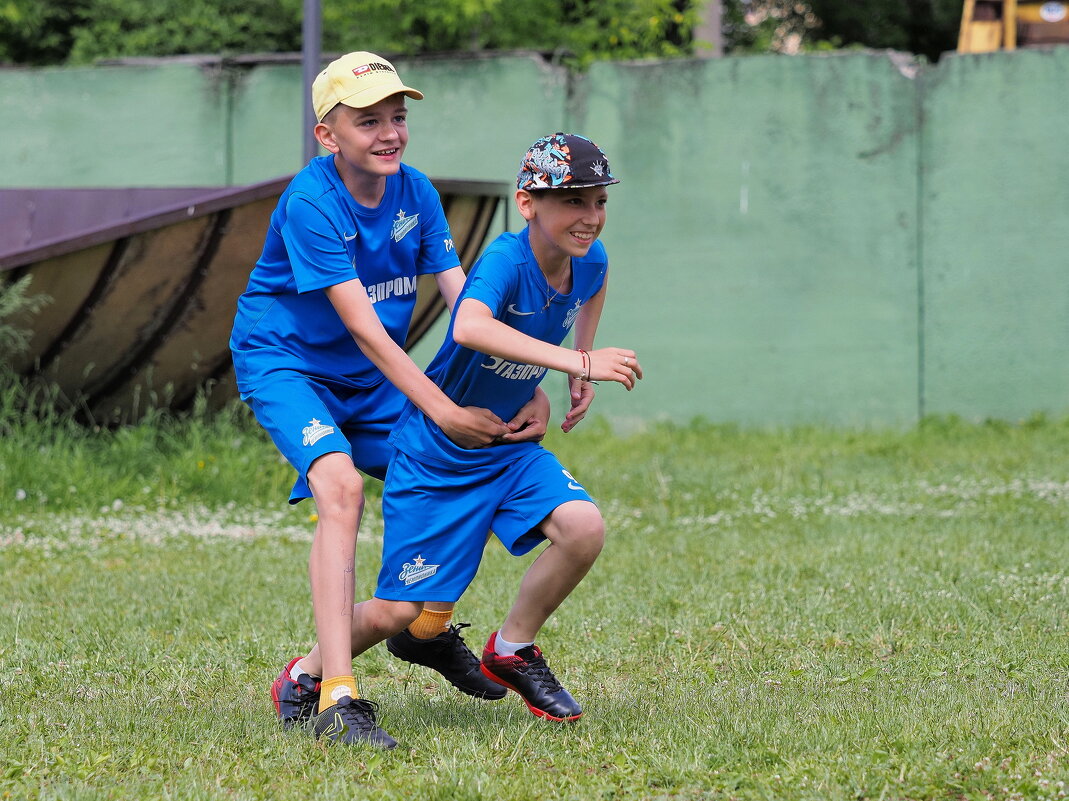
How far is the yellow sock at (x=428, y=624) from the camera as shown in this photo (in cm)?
407

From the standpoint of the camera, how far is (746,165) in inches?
451

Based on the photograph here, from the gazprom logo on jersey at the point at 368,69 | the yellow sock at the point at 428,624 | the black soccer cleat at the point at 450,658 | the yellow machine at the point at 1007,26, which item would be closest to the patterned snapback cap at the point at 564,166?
the gazprom logo on jersey at the point at 368,69

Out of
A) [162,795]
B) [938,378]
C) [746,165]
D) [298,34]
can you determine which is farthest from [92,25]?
[162,795]

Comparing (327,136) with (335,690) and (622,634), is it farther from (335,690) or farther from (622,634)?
(622,634)

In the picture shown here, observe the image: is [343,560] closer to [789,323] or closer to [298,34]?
[789,323]

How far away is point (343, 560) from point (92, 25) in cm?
1547

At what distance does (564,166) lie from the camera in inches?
146

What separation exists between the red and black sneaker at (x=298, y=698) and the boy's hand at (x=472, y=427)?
871 mm

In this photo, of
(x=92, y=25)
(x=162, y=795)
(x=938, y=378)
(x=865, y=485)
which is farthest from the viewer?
(x=92, y=25)

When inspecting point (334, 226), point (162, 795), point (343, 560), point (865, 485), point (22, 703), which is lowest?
point (865, 485)

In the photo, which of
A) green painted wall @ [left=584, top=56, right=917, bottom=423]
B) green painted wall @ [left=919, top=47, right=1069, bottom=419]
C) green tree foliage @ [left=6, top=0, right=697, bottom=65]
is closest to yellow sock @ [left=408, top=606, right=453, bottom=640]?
green painted wall @ [left=584, top=56, right=917, bottom=423]

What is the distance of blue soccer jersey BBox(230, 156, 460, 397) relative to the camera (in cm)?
394

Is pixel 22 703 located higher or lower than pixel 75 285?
lower

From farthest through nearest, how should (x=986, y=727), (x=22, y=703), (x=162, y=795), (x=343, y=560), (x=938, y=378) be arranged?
(x=938, y=378) < (x=22, y=703) < (x=343, y=560) < (x=986, y=727) < (x=162, y=795)
